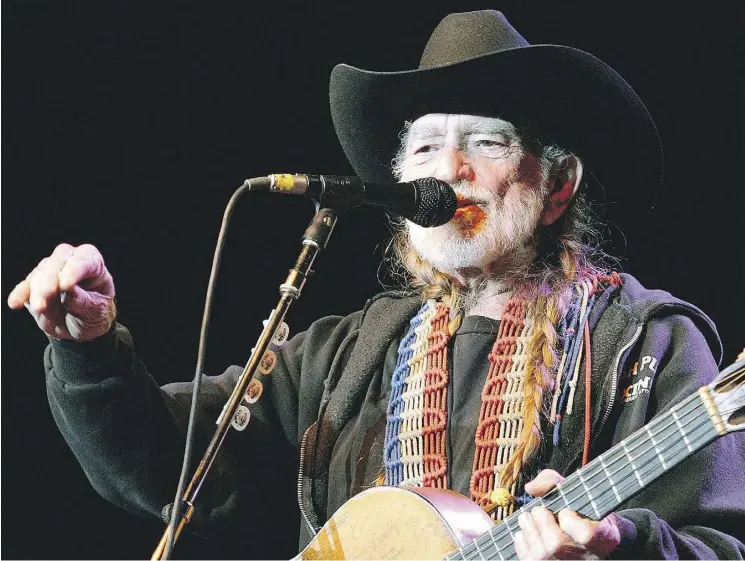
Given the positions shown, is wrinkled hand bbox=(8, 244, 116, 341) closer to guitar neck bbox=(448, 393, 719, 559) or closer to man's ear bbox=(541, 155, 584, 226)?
guitar neck bbox=(448, 393, 719, 559)

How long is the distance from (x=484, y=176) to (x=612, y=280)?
436mm

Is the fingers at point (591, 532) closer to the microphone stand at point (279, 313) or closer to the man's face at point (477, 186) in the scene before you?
the microphone stand at point (279, 313)

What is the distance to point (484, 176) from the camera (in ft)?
8.20

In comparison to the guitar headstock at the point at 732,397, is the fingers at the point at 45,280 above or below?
above

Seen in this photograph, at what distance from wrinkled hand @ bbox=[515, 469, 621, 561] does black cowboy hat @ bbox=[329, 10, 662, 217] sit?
1.16 m

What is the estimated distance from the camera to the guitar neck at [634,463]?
1.62m

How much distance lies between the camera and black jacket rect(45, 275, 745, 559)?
76.9 inches

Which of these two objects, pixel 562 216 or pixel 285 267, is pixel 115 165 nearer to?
pixel 285 267

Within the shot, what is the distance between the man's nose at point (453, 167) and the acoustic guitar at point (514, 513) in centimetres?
84

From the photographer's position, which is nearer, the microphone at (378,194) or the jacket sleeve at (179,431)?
the microphone at (378,194)

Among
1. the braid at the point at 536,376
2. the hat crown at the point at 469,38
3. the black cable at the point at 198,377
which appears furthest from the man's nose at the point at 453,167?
the black cable at the point at 198,377

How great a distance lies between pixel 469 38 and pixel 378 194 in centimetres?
89

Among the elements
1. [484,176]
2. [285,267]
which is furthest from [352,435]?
[285,267]

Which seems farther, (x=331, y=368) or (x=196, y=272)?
(x=196, y=272)
